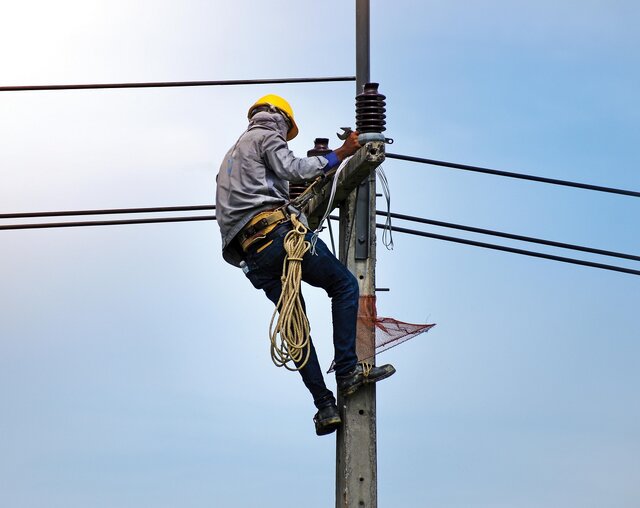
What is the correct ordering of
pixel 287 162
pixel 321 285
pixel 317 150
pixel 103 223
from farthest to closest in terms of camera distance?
pixel 103 223, pixel 317 150, pixel 321 285, pixel 287 162

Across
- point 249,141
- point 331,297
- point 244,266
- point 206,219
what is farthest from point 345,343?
point 206,219

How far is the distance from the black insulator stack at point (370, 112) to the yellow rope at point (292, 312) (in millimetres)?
813

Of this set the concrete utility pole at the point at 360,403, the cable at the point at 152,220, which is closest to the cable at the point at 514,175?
the cable at the point at 152,220

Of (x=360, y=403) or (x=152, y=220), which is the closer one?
(x=360, y=403)

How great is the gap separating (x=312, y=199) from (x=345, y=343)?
4.63 ft

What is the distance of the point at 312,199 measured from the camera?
9.53 metres

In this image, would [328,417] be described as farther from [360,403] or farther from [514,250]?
[514,250]

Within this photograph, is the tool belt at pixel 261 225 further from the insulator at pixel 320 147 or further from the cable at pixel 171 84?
the cable at pixel 171 84

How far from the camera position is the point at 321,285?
8.64 meters

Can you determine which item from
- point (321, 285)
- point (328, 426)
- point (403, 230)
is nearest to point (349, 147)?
point (321, 285)

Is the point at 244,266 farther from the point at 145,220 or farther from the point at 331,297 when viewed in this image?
the point at 145,220

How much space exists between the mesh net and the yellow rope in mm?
501

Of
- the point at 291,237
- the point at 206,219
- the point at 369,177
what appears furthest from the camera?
the point at 206,219

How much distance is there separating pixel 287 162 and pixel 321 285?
0.92m
